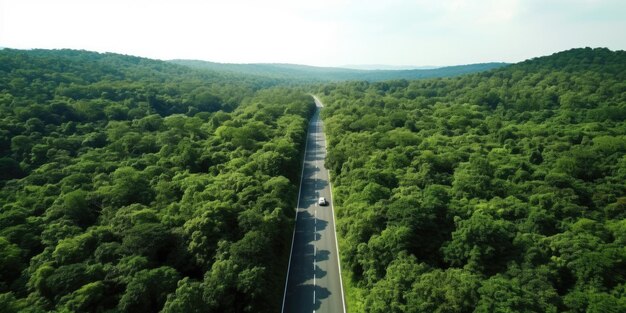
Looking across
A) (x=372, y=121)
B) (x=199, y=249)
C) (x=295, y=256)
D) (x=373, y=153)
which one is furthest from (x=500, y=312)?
(x=372, y=121)

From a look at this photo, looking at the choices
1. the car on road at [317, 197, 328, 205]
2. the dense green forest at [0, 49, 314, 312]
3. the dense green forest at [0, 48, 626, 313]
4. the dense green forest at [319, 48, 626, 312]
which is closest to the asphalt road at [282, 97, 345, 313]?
the car on road at [317, 197, 328, 205]

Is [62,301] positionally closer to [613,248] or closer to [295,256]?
[295,256]

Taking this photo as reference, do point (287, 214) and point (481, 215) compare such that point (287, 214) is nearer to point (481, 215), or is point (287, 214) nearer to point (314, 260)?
point (314, 260)

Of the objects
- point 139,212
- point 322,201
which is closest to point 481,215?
point 322,201

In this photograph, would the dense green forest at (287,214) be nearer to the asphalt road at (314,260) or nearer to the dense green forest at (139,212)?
the dense green forest at (139,212)

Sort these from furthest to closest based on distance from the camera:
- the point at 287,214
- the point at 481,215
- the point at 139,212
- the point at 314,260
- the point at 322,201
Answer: the point at 322,201 < the point at 287,214 < the point at 139,212 < the point at 314,260 < the point at 481,215

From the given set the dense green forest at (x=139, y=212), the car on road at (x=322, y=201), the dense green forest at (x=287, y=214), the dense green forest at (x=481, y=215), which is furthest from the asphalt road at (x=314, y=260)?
the dense green forest at (x=481, y=215)

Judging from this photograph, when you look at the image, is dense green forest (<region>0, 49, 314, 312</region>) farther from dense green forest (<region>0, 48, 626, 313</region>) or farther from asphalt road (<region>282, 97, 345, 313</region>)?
asphalt road (<region>282, 97, 345, 313</region>)
